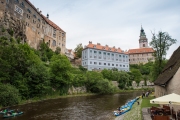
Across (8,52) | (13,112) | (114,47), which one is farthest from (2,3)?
(114,47)

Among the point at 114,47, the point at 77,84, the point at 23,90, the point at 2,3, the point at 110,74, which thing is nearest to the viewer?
the point at 23,90

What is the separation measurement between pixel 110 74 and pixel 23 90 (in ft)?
123

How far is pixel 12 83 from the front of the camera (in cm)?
2828

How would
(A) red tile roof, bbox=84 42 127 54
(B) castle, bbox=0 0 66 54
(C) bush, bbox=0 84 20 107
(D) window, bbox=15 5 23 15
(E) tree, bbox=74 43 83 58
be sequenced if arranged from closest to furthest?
(C) bush, bbox=0 84 20 107 → (B) castle, bbox=0 0 66 54 → (D) window, bbox=15 5 23 15 → (A) red tile roof, bbox=84 42 127 54 → (E) tree, bbox=74 43 83 58

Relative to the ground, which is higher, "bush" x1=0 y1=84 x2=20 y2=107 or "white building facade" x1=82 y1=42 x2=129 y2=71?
"white building facade" x1=82 y1=42 x2=129 y2=71

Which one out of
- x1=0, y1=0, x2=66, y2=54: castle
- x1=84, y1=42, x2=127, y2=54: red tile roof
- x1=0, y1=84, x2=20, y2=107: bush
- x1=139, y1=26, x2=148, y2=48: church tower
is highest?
x1=139, y1=26, x2=148, y2=48: church tower

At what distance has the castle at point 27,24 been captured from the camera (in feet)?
136

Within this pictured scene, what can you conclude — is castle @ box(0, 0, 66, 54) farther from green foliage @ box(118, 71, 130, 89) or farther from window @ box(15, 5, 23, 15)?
green foliage @ box(118, 71, 130, 89)

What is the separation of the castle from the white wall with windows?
16269 mm

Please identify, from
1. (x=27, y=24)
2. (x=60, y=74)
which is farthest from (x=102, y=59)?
(x=27, y=24)

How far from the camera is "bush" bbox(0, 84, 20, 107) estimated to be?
23378 millimetres

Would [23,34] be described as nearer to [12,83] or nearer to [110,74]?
[12,83]

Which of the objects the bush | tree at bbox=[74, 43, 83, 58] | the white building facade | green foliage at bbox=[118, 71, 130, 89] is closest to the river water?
the bush

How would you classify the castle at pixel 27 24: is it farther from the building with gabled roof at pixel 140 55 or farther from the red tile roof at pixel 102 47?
the building with gabled roof at pixel 140 55
